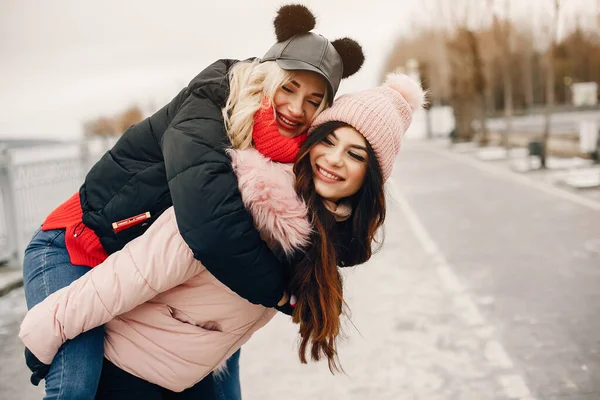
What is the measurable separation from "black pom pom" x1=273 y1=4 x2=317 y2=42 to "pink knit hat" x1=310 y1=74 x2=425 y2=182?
12.5 inches

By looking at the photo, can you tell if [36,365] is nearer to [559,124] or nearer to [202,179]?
[202,179]

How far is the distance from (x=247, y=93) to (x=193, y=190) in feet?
1.75

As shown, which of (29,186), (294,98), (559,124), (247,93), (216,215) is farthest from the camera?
(559,124)

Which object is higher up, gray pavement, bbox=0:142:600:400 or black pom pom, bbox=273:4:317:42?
black pom pom, bbox=273:4:317:42

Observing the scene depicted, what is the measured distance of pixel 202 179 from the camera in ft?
5.67

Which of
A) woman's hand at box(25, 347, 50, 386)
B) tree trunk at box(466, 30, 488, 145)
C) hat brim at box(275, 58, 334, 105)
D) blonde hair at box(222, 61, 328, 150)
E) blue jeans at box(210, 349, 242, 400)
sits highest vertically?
hat brim at box(275, 58, 334, 105)

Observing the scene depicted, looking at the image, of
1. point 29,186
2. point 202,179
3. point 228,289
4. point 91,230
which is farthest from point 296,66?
point 29,186

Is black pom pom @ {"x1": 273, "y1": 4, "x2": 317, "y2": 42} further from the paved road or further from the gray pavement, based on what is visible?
the paved road

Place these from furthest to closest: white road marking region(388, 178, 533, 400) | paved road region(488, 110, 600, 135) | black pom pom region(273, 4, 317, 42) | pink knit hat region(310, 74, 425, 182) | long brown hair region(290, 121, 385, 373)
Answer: paved road region(488, 110, 600, 135) → white road marking region(388, 178, 533, 400) → black pom pom region(273, 4, 317, 42) → pink knit hat region(310, 74, 425, 182) → long brown hair region(290, 121, 385, 373)

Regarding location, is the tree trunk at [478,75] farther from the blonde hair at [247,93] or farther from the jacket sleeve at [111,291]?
the jacket sleeve at [111,291]


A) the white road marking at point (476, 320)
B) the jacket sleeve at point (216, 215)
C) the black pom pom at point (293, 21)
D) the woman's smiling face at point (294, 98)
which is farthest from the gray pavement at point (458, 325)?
the jacket sleeve at point (216, 215)

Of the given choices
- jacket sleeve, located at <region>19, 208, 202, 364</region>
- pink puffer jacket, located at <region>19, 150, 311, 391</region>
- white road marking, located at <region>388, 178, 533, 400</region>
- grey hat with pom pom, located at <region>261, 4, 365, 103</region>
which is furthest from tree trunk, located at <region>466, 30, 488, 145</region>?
jacket sleeve, located at <region>19, 208, 202, 364</region>

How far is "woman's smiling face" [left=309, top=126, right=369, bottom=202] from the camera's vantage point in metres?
2.02

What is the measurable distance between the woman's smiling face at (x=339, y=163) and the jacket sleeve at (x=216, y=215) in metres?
0.36
